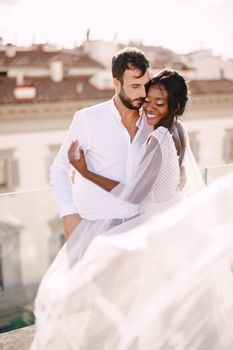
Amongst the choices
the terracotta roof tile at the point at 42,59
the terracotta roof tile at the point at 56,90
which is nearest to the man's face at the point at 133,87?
the terracotta roof tile at the point at 56,90

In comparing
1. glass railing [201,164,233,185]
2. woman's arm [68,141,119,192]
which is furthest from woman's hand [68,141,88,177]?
glass railing [201,164,233,185]

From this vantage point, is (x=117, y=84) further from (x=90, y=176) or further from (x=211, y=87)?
(x=211, y=87)

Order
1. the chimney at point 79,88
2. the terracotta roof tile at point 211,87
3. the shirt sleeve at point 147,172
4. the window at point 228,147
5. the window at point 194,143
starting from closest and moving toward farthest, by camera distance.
→ the shirt sleeve at point 147,172 → the chimney at point 79,88 → the terracotta roof tile at point 211,87 → the window at point 194,143 → the window at point 228,147

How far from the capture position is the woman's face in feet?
5.95

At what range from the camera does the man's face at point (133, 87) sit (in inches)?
71.8

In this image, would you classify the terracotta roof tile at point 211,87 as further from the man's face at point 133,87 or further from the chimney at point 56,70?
the man's face at point 133,87

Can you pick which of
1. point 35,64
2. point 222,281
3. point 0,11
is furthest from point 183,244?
point 35,64

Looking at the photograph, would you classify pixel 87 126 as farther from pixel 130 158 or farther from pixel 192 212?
pixel 192 212

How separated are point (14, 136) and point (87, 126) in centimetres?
1490

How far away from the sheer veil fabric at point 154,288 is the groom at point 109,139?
289 millimetres

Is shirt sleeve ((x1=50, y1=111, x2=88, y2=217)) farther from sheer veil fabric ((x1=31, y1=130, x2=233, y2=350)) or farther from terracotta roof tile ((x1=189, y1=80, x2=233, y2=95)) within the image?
terracotta roof tile ((x1=189, y1=80, x2=233, y2=95))

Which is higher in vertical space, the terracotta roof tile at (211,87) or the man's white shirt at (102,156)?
the man's white shirt at (102,156)

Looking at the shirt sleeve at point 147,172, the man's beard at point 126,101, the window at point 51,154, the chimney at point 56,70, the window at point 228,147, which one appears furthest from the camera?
the window at point 228,147

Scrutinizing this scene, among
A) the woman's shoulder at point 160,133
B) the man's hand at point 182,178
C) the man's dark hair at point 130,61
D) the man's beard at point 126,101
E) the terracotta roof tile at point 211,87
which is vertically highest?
the man's dark hair at point 130,61
